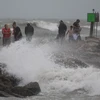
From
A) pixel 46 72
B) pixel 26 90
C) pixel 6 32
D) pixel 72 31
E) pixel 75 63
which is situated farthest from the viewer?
pixel 72 31

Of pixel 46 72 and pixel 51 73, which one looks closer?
pixel 51 73

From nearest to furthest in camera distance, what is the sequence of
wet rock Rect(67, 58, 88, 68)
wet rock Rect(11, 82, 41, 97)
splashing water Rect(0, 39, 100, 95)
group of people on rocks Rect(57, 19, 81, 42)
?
wet rock Rect(11, 82, 41, 97) < splashing water Rect(0, 39, 100, 95) < wet rock Rect(67, 58, 88, 68) < group of people on rocks Rect(57, 19, 81, 42)

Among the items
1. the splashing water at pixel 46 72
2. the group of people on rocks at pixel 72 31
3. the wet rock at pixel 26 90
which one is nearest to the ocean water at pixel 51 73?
the splashing water at pixel 46 72

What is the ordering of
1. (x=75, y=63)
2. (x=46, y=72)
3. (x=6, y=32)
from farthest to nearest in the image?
(x=6, y=32) < (x=75, y=63) < (x=46, y=72)

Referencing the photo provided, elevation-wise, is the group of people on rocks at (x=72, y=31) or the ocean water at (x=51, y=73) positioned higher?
the group of people on rocks at (x=72, y=31)

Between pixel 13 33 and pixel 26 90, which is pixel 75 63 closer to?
pixel 26 90

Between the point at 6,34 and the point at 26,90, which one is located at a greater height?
the point at 6,34

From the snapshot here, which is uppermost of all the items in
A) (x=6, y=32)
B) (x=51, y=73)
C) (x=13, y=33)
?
(x=6, y=32)

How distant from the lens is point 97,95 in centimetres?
1012

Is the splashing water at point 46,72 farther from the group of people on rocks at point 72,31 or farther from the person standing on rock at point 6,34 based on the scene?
the group of people on rocks at point 72,31

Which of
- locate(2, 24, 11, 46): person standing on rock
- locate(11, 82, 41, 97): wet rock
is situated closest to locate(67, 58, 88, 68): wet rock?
locate(11, 82, 41, 97): wet rock

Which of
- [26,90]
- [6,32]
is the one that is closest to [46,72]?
[26,90]

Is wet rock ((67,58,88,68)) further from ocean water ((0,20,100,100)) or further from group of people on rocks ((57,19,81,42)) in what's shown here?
group of people on rocks ((57,19,81,42))

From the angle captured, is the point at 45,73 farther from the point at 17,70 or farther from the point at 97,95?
the point at 97,95
